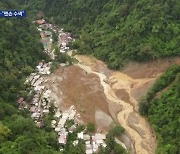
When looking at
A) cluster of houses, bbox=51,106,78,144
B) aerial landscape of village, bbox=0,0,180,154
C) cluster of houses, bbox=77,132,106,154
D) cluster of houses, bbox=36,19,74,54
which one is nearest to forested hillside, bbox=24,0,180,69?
aerial landscape of village, bbox=0,0,180,154

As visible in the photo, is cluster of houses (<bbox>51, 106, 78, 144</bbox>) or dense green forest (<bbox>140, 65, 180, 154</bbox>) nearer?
dense green forest (<bbox>140, 65, 180, 154</bbox>)

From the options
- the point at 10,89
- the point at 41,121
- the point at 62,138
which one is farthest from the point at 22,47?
the point at 62,138

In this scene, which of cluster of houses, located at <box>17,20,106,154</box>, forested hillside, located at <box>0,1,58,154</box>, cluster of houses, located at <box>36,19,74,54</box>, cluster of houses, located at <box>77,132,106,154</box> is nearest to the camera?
forested hillside, located at <box>0,1,58,154</box>

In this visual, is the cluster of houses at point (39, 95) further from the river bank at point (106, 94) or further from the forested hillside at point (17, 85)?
the forested hillside at point (17, 85)

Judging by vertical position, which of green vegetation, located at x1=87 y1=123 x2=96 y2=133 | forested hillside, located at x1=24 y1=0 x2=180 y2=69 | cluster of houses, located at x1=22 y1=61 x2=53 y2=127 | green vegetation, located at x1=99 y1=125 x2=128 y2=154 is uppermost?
forested hillside, located at x1=24 y1=0 x2=180 y2=69

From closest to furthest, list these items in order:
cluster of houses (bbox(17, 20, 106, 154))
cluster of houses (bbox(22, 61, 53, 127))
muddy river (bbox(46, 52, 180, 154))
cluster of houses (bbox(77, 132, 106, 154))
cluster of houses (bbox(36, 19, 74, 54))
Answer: cluster of houses (bbox(77, 132, 106, 154))
cluster of houses (bbox(17, 20, 106, 154))
muddy river (bbox(46, 52, 180, 154))
cluster of houses (bbox(22, 61, 53, 127))
cluster of houses (bbox(36, 19, 74, 54))

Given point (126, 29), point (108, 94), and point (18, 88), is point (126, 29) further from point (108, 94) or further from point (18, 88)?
point (18, 88)

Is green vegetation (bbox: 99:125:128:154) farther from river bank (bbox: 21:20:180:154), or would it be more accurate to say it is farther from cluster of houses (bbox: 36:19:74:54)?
cluster of houses (bbox: 36:19:74:54)

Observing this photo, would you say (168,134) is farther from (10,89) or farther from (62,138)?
(10,89)

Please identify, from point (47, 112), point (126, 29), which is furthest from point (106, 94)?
point (126, 29)
